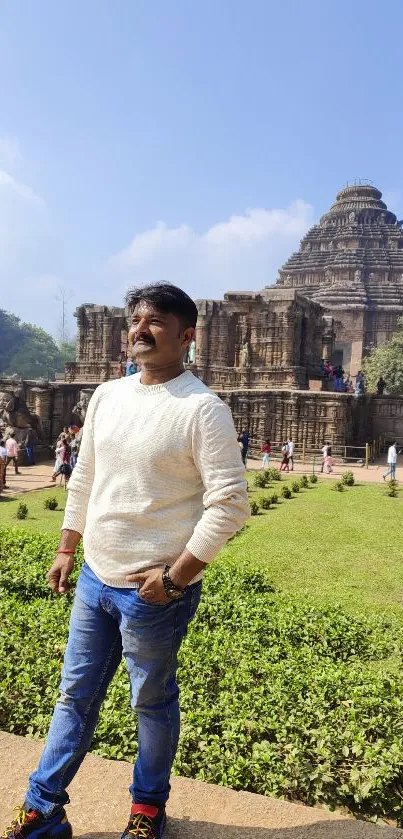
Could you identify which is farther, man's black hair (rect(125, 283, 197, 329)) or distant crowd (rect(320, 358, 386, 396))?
distant crowd (rect(320, 358, 386, 396))

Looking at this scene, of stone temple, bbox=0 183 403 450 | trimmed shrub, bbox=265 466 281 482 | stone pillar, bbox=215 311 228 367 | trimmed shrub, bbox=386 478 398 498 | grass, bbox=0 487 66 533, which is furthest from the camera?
stone pillar, bbox=215 311 228 367

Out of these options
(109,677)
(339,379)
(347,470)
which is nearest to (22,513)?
(109,677)

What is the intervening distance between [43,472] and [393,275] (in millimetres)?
29792

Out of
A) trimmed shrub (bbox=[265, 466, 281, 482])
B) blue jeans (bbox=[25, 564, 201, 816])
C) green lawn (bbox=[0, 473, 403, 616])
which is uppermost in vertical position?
blue jeans (bbox=[25, 564, 201, 816])

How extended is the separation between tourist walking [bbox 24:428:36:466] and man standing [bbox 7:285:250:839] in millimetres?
18044

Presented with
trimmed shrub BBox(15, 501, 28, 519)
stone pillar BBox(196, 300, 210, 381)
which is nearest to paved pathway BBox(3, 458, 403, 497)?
trimmed shrub BBox(15, 501, 28, 519)

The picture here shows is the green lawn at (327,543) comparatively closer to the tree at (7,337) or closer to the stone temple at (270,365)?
the stone temple at (270,365)

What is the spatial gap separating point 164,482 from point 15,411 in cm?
1973

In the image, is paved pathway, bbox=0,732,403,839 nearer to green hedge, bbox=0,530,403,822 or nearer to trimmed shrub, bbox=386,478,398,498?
green hedge, bbox=0,530,403,822

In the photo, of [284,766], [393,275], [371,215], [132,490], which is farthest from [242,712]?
[371,215]

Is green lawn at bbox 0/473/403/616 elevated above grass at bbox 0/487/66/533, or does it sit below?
above

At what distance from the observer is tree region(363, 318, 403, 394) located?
30453mm

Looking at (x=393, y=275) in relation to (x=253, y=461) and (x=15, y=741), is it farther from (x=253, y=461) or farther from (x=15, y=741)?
(x=15, y=741)

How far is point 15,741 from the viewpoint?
2730 millimetres
